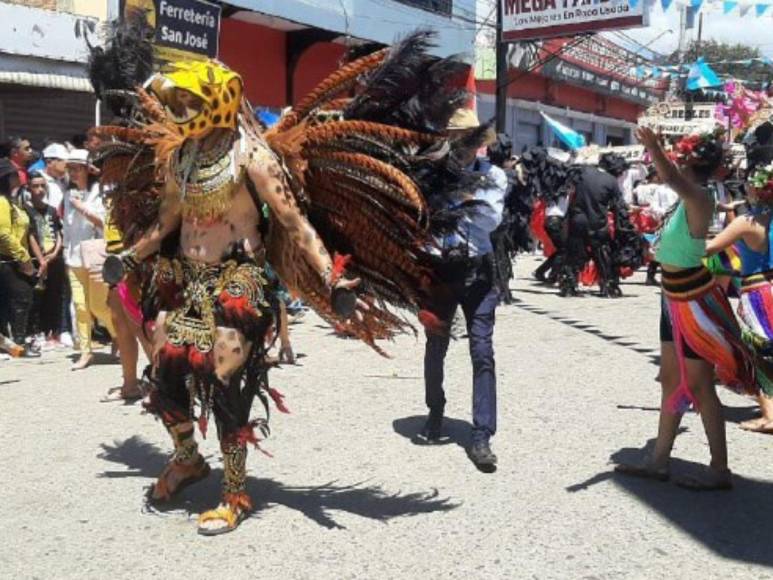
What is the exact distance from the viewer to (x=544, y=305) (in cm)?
1168

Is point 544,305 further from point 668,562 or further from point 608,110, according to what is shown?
point 608,110

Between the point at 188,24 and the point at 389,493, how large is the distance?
939 centimetres

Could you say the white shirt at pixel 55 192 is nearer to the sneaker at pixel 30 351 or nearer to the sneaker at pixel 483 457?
the sneaker at pixel 30 351

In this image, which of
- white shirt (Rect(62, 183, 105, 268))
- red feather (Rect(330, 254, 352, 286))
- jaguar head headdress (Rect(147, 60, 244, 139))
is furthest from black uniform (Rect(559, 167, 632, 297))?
jaguar head headdress (Rect(147, 60, 244, 139))

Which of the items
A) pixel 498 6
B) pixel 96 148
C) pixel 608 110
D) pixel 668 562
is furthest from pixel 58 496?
pixel 608 110

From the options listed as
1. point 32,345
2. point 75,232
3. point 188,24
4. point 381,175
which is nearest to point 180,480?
point 381,175

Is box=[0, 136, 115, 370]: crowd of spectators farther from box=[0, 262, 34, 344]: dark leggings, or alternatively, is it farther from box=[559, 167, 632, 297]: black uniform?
box=[559, 167, 632, 297]: black uniform

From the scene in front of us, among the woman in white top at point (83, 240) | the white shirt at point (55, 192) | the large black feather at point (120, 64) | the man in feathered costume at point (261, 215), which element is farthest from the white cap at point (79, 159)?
the man in feathered costume at point (261, 215)

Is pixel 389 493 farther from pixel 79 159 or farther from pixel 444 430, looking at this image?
pixel 79 159

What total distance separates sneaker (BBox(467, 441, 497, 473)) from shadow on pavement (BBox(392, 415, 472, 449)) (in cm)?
32

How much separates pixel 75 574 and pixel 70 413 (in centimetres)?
265

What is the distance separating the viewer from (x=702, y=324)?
4.41m

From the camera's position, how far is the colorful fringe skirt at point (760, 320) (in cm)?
524

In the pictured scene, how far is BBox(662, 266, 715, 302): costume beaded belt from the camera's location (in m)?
4.44
